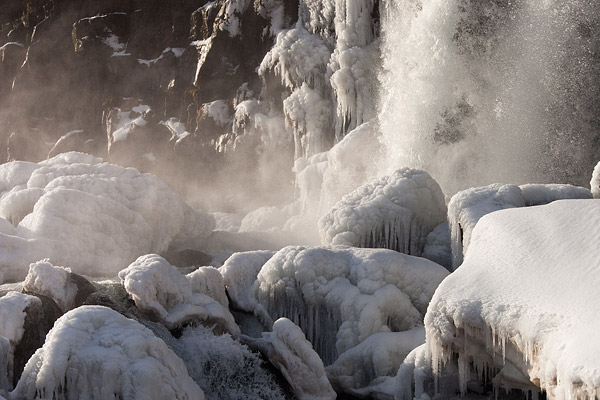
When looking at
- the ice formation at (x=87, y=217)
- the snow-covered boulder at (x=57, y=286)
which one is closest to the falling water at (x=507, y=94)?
Answer: the ice formation at (x=87, y=217)

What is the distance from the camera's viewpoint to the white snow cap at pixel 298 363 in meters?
11.9

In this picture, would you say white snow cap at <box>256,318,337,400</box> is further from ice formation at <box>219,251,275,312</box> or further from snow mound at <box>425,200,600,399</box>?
snow mound at <box>425,200,600,399</box>

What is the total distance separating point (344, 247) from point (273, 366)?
3.16 meters

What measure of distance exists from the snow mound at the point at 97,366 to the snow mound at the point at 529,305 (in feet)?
10.7

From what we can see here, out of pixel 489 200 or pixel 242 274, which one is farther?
pixel 242 274

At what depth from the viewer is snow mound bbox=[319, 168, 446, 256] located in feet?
52.7

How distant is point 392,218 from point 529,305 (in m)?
8.18

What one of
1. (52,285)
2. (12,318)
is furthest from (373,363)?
(12,318)

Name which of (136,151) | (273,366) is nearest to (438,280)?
(273,366)

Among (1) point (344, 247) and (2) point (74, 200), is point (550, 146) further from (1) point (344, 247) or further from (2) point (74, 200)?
(2) point (74, 200)

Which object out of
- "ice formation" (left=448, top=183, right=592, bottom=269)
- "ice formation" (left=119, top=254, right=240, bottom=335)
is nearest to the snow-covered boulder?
"ice formation" (left=119, top=254, right=240, bottom=335)

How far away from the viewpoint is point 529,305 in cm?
793

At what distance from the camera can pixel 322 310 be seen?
13664 mm

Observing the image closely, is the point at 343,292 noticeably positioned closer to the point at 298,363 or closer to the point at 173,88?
the point at 298,363
